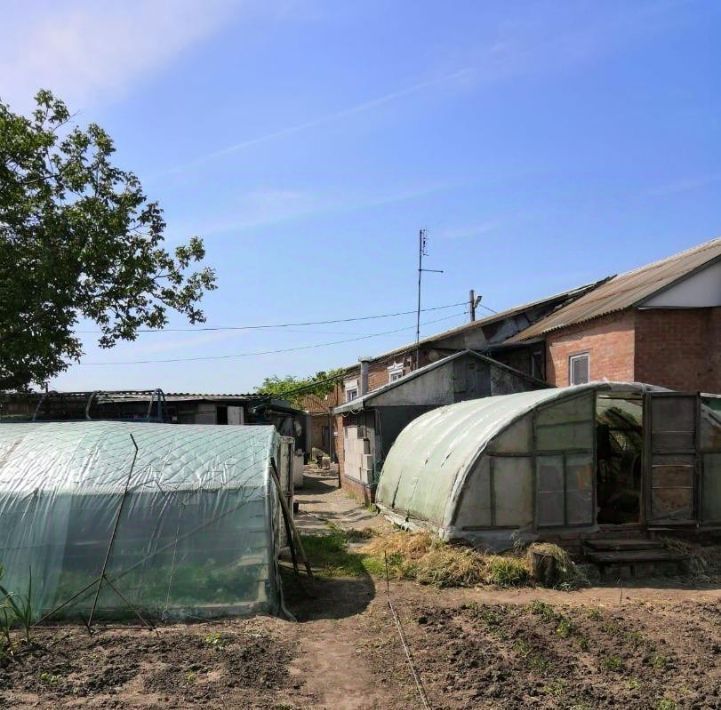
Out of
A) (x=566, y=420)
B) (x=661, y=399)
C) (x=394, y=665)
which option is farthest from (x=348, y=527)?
(x=394, y=665)

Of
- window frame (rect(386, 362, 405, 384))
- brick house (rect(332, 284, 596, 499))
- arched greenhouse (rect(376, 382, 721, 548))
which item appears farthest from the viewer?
window frame (rect(386, 362, 405, 384))

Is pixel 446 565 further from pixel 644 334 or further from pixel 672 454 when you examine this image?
pixel 644 334

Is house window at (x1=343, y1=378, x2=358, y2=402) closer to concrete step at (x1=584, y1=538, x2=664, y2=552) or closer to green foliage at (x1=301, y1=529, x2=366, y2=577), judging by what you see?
green foliage at (x1=301, y1=529, x2=366, y2=577)

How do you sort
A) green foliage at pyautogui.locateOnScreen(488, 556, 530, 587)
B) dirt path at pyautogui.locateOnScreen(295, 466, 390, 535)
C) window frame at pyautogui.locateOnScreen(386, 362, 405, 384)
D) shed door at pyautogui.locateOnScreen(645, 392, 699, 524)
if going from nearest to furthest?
1. green foliage at pyautogui.locateOnScreen(488, 556, 530, 587)
2. shed door at pyautogui.locateOnScreen(645, 392, 699, 524)
3. dirt path at pyautogui.locateOnScreen(295, 466, 390, 535)
4. window frame at pyautogui.locateOnScreen(386, 362, 405, 384)

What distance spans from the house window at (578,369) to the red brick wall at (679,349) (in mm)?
2259

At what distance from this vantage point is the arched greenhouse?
1075 centimetres

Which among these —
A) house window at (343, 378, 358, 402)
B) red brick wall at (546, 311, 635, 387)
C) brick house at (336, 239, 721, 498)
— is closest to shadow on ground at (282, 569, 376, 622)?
red brick wall at (546, 311, 635, 387)

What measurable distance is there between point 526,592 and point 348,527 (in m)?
6.17

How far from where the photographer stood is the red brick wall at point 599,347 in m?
15.6

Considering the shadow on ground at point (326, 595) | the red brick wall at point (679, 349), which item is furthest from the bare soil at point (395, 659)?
the red brick wall at point (679, 349)

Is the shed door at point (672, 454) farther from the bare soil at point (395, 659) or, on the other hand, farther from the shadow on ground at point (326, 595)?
the shadow on ground at point (326, 595)

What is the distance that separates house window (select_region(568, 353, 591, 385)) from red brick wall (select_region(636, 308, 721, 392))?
2259 millimetres

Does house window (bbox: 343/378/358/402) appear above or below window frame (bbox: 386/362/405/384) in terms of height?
below

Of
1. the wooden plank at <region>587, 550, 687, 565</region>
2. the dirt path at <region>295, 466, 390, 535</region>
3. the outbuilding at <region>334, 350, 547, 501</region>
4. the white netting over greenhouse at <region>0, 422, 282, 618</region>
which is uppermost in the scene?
the outbuilding at <region>334, 350, 547, 501</region>
